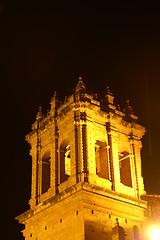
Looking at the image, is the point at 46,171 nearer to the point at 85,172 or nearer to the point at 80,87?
the point at 85,172

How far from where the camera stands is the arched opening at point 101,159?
89.2 ft

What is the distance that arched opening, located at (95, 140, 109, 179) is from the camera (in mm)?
27203

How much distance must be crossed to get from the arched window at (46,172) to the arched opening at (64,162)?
1.30 m

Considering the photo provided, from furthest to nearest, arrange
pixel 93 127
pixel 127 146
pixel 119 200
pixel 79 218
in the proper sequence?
pixel 127 146
pixel 93 127
pixel 119 200
pixel 79 218

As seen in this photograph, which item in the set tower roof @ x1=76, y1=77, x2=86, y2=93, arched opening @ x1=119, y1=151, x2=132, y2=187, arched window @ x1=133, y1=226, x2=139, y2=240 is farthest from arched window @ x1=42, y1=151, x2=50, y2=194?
arched window @ x1=133, y1=226, x2=139, y2=240

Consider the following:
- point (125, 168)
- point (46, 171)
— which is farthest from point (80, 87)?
point (125, 168)

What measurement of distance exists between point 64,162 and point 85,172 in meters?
3.12

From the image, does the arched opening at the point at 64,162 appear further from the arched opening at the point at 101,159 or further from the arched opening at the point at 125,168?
the arched opening at the point at 125,168

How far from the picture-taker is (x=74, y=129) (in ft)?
87.8

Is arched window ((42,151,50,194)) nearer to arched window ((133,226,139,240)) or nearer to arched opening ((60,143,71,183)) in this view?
arched opening ((60,143,71,183))

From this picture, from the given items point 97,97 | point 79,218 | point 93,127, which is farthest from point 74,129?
point 79,218

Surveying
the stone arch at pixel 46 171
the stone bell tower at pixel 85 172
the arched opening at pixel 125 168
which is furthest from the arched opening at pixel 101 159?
the stone arch at pixel 46 171

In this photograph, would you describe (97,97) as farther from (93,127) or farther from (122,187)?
(122,187)

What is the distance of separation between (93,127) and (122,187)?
13.1 feet
